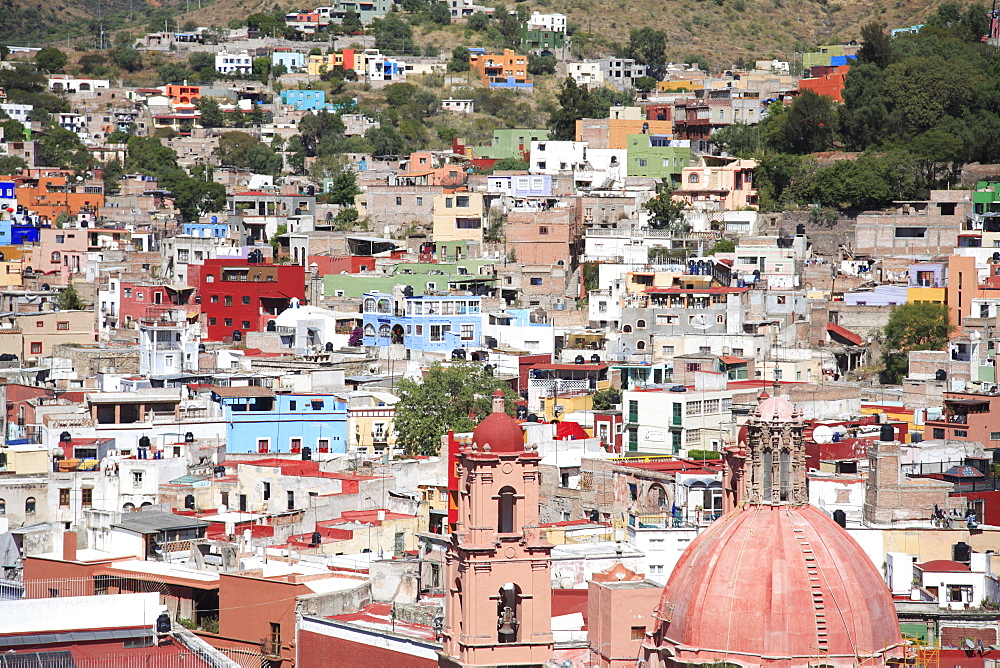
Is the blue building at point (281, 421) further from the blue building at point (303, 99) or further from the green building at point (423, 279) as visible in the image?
the blue building at point (303, 99)

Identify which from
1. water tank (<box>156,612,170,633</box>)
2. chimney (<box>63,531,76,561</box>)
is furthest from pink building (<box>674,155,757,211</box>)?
water tank (<box>156,612,170,633</box>)

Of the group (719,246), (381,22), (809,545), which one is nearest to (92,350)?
(719,246)

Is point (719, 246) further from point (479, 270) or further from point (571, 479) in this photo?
point (571, 479)

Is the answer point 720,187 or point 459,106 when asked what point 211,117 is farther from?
point 720,187

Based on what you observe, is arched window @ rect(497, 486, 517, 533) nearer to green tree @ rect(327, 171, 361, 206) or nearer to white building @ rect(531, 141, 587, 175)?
white building @ rect(531, 141, 587, 175)

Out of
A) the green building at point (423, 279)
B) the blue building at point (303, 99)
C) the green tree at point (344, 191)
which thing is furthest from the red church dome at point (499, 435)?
the blue building at point (303, 99)

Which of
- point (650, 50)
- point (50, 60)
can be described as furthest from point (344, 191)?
point (50, 60)
